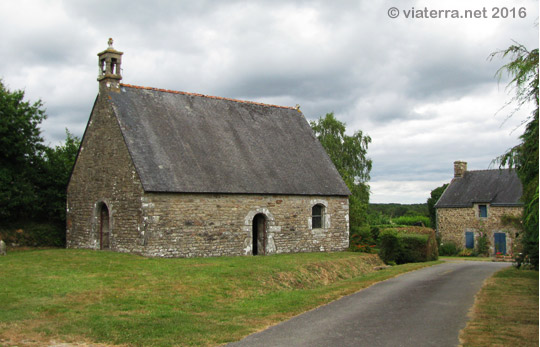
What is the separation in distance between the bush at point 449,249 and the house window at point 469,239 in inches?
28.4

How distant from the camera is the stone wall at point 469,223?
3612cm

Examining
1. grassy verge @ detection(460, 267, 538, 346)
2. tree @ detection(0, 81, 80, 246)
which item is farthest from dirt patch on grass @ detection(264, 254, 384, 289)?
tree @ detection(0, 81, 80, 246)

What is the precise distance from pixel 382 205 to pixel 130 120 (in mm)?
83451

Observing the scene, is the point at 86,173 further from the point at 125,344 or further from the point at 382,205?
the point at 382,205

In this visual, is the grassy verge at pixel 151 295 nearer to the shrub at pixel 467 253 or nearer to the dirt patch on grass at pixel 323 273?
the dirt patch on grass at pixel 323 273

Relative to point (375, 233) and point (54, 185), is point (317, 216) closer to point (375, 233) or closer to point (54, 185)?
point (375, 233)

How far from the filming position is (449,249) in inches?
1505

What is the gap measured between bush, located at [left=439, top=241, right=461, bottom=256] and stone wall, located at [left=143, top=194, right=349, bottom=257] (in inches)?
660

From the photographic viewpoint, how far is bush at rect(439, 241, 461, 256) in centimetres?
3822

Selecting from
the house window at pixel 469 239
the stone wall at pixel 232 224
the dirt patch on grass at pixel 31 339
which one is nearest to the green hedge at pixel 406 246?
the stone wall at pixel 232 224

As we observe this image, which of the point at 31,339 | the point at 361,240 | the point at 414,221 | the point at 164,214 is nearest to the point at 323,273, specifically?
the point at 164,214

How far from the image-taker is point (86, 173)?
22.2 meters

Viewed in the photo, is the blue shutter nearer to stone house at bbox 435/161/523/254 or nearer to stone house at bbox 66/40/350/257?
stone house at bbox 435/161/523/254

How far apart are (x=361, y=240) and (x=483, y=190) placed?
17754 millimetres
